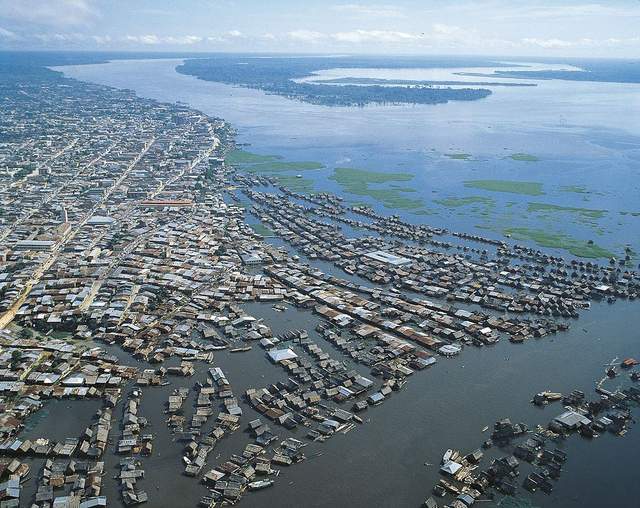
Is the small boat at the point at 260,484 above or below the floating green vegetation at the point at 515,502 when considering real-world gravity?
below

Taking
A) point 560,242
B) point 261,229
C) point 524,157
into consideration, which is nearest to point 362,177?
point 261,229

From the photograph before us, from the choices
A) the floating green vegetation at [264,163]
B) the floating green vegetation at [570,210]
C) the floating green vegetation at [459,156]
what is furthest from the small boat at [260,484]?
the floating green vegetation at [459,156]

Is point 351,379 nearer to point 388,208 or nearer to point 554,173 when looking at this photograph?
point 388,208

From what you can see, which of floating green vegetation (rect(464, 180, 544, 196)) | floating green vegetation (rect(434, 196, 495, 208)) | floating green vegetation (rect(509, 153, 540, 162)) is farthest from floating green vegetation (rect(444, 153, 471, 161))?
floating green vegetation (rect(434, 196, 495, 208))

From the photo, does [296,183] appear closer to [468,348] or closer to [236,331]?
[236,331]

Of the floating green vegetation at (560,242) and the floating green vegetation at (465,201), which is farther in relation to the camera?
the floating green vegetation at (465,201)

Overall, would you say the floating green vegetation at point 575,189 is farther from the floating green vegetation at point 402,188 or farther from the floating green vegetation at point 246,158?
the floating green vegetation at point 246,158

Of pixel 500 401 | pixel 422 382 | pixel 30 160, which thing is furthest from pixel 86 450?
pixel 30 160
